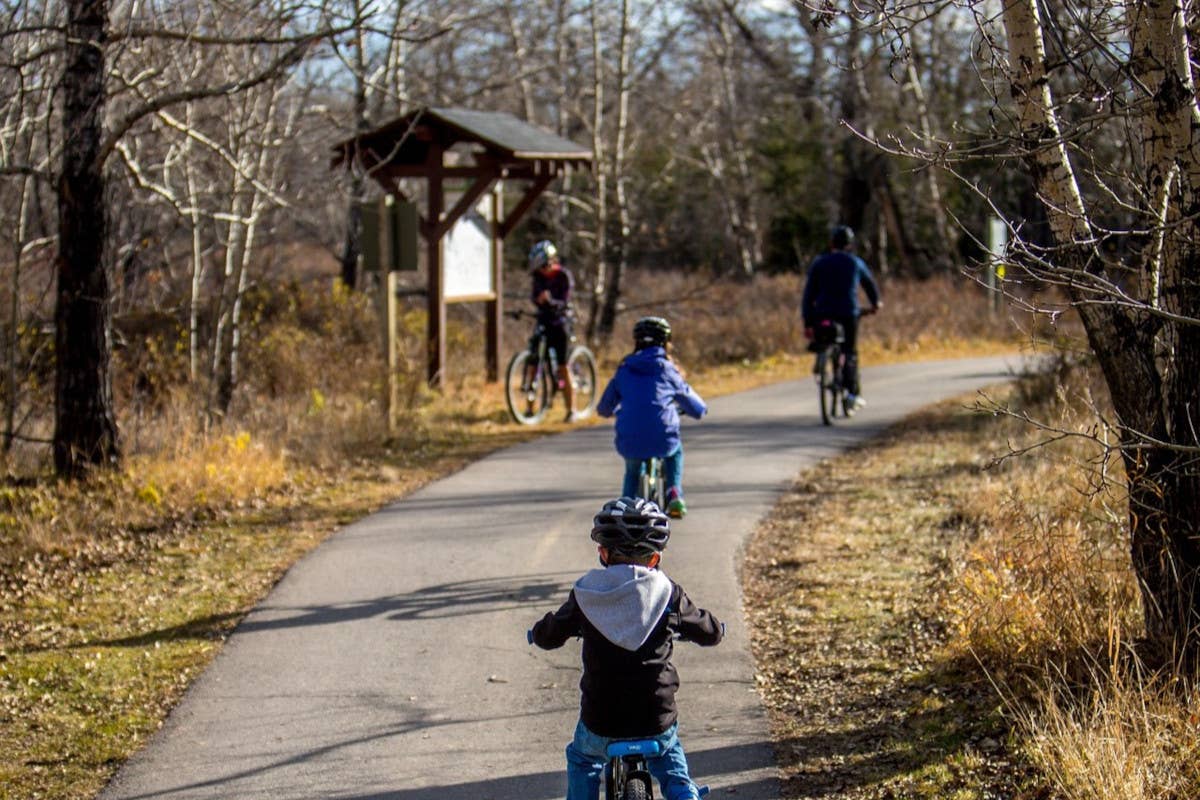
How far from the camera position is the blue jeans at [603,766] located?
181 inches

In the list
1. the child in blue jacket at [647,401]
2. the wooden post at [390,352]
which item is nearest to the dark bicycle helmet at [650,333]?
the child in blue jacket at [647,401]

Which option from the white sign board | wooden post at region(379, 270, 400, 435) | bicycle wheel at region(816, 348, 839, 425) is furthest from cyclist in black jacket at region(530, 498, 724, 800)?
the white sign board

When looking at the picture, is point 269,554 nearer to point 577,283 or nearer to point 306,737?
point 306,737

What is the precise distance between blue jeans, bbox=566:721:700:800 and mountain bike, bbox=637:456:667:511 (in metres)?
4.22

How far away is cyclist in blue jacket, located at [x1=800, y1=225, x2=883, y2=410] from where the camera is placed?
48.5ft

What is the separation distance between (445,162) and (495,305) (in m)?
2.13

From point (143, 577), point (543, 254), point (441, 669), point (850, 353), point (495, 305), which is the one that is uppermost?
point (543, 254)

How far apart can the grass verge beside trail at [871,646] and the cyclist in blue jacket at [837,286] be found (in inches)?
106

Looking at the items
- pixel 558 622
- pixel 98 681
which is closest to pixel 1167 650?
pixel 558 622

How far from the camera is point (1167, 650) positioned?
584 cm

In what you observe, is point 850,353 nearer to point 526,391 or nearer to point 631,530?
point 526,391

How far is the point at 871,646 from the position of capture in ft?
24.7

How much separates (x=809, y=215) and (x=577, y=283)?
46.5 feet

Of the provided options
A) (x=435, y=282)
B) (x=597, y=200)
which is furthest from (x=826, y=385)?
(x=597, y=200)
